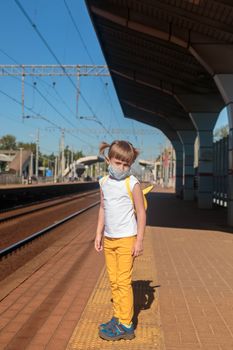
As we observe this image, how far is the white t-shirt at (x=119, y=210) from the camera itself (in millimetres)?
4551

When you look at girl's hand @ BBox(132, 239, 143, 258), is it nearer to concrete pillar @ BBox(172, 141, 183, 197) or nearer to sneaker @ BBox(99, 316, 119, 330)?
sneaker @ BBox(99, 316, 119, 330)

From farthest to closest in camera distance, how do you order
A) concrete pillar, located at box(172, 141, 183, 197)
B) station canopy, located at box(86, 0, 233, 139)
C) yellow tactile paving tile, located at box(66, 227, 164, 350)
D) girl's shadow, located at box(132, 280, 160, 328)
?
concrete pillar, located at box(172, 141, 183, 197) → station canopy, located at box(86, 0, 233, 139) → girl's shadow, located at box(132, 280, 160, 328) → yellow tactile paving tile, located at box(66, 227, 164, 350)

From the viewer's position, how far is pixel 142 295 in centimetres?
606

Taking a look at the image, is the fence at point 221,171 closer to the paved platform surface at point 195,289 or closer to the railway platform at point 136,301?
the paved platform surface at point 195,289

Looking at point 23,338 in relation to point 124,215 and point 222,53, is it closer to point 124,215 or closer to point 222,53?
point 124,215

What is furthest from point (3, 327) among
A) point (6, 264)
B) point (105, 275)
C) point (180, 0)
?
point (180, 0)

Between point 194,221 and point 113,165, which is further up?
point 113,165

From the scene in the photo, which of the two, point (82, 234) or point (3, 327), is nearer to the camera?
point (3, 327)

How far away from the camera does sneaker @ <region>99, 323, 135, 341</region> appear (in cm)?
443

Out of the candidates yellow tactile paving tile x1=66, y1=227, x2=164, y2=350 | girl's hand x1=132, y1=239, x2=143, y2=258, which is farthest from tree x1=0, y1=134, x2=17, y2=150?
girl's hand x1=132, y1=239, x2=143, y2=258

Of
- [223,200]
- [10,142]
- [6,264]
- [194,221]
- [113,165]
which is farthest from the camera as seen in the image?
[10,142]

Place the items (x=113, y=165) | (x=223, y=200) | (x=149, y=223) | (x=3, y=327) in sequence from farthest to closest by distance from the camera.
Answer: (x=223, y=200), (x=149, y=223), (x=3, y=327), (x=113, y=165)

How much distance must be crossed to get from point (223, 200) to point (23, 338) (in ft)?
69.0

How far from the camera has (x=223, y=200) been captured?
81.4 feet
